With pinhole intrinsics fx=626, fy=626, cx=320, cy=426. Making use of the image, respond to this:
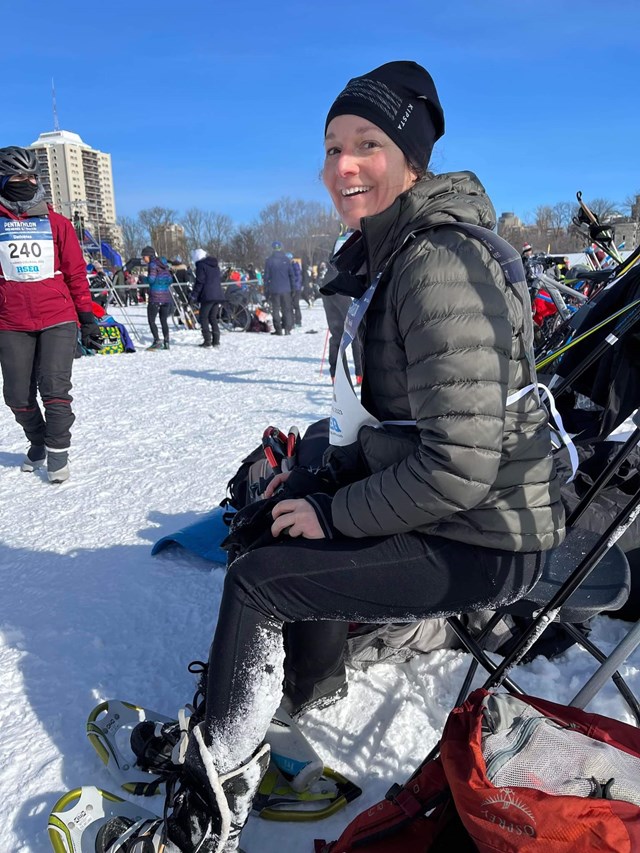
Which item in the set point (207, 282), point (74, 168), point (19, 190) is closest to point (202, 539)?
point (19, 190)

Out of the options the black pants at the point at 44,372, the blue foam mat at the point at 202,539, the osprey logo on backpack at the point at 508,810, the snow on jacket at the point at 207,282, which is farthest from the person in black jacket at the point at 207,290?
the osprey logo on backpack at the point at 508,810

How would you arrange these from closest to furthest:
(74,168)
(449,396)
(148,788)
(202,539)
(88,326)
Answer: (449,396) → (148,788) → (202,539) → (88,326) → (74,168)

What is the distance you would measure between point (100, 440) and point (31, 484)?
1254mm

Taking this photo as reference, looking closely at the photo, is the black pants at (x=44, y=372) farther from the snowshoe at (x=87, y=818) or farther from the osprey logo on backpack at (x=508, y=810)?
the osprey logo on backpack at (x=508, y=810)

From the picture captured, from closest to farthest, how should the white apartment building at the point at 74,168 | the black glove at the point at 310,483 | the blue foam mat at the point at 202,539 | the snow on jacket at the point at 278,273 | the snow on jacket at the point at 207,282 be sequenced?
the black glove at the point at 310,483 < the blue foam mat at the point at 202,539 < the snow on jacket at the point at 207,282 < the snow on jacket at the point at 278,273 < the white apartment building at the point at 74,168

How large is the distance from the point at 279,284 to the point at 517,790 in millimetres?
14809

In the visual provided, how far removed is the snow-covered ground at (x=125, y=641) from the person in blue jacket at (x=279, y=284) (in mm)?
9823

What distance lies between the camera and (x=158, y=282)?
41.8ft

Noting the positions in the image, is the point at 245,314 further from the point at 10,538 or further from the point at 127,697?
the point at 127,697

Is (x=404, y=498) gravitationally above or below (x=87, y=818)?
above

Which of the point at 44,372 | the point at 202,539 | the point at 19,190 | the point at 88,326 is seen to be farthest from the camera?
the point at 88,326

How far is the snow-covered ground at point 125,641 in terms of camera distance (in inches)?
79.4

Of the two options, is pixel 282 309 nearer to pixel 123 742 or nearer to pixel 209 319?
pixel 209 319

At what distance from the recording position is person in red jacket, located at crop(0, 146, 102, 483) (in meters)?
4.34
